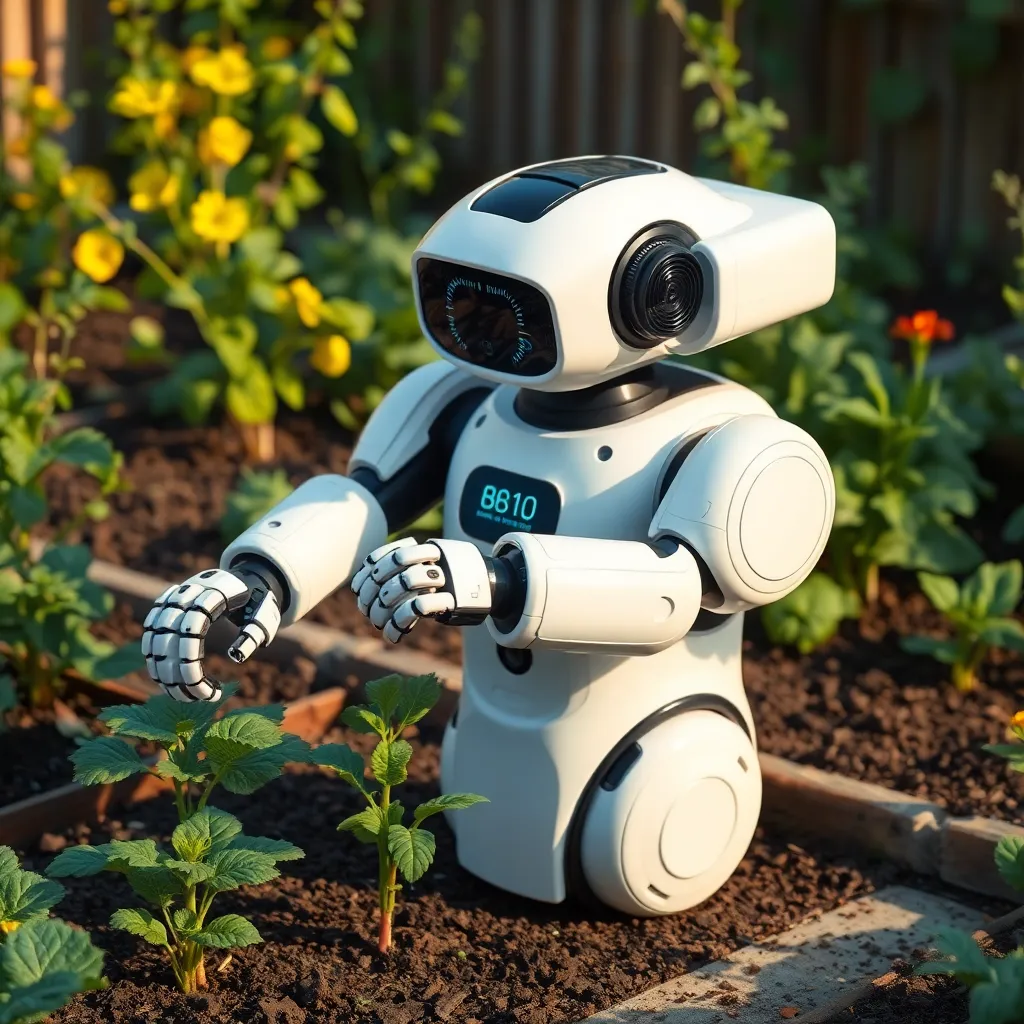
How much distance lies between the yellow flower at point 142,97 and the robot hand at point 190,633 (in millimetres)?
2527

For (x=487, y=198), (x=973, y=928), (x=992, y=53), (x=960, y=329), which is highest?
(x=992, y=53)

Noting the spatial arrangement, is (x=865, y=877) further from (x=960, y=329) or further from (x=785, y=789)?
(x=960, y=329)

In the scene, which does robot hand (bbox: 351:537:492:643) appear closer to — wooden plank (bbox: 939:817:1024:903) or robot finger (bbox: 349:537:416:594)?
robot finger (bbox: 349:537:416:594)

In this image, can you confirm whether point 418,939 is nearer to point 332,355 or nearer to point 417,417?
point 417,417

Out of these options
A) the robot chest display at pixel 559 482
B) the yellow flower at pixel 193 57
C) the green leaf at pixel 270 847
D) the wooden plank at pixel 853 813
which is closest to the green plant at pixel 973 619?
the wooden plank at pixel 853 813

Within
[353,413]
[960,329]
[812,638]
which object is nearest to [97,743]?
[812,638]

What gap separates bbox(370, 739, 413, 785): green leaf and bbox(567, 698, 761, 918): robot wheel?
35cm

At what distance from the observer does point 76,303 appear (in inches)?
154

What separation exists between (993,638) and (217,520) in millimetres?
2097

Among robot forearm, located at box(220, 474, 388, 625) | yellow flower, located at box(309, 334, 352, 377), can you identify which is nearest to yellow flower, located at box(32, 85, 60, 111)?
yellow flower, located at box(309, 334, 352, 377)

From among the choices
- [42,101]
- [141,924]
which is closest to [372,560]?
[141,924]

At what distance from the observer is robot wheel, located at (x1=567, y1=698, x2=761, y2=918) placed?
2883 mm

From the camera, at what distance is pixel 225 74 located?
5027 mm

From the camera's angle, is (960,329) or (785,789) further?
(960,329)
